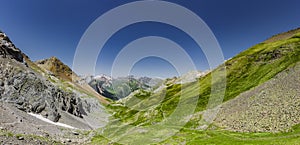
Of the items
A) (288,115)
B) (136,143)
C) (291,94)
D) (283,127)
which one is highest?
(291,94)

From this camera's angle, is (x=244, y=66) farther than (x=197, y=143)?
Yes

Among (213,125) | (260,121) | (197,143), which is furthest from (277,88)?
(197,143)

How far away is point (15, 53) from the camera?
383ft

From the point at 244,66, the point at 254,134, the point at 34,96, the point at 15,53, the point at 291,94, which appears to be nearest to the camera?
the point at 254,134

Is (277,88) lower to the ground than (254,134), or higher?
higher

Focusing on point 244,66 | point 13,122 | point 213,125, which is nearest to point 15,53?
point 13,122

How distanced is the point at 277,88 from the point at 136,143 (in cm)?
5083

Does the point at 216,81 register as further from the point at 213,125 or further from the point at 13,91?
the point at 13,91

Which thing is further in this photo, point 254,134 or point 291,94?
point 291,94

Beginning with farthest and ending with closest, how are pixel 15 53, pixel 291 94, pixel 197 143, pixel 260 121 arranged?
pixel 15 53 → pixel 291 94 → pixel 260 121 → pixel 197 143

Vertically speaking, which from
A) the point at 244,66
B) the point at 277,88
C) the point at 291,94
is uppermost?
the point at 244,66

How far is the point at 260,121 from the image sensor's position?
5212 centimetres

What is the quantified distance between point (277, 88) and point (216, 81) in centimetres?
7817

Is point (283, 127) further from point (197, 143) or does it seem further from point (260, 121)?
point (197, 143)
